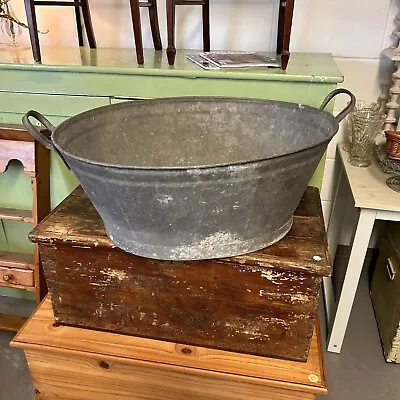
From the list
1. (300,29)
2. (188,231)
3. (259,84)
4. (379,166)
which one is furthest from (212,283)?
(300,29)

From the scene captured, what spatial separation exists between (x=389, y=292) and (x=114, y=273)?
964 millimetres

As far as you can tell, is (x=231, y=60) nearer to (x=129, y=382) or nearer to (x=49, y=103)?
(x=49, y=103)

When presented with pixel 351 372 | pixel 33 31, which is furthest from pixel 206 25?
Result: pixel 351 372

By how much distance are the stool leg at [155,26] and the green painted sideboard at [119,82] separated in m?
0.10

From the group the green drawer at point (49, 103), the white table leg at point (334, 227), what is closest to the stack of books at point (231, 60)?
the green drawer at point (49, 103)

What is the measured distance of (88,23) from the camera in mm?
1503

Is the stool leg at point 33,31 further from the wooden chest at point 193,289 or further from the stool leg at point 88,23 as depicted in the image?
the wooden chest at point 193,289

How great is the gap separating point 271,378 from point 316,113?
0.57m

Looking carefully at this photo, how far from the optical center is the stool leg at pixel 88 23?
1.47 meters

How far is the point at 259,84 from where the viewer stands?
1141mm

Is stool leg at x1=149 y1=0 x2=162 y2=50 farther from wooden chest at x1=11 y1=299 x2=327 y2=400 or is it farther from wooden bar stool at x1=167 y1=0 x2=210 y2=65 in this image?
wooden chest at x1=11 y1=299 x2=327 y2=400

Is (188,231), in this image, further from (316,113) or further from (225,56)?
(225,56)

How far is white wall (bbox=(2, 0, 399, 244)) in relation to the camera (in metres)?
1.46

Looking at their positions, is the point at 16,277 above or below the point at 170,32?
below
